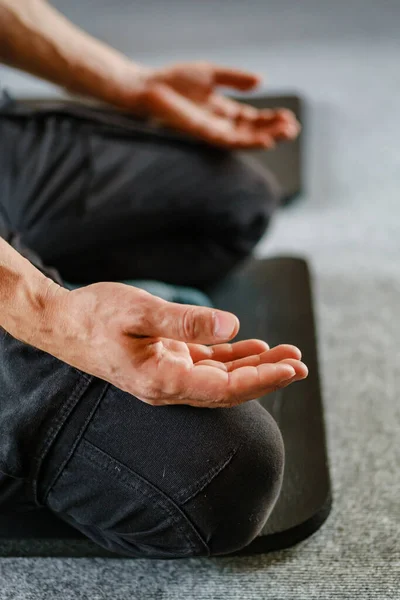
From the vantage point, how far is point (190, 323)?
2.06 feet

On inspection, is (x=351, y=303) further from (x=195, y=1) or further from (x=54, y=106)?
(x=195, y=1)

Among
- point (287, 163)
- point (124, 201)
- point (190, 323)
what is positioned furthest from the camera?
point (287, 163)

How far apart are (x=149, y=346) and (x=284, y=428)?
34 cm

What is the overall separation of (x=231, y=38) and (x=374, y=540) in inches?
66.9

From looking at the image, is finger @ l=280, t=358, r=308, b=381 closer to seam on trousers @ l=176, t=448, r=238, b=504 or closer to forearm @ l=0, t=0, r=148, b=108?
seam on trousers @ l=176, t=448, r=238, b=504

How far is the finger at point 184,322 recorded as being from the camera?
2.06 ft

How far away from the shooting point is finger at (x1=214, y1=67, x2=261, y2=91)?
49.3 inches

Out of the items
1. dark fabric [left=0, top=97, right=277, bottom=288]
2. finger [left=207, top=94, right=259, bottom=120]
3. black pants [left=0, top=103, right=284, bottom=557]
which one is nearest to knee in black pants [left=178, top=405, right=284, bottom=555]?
black pants [left=0, top=103, right=284, bottom=557]

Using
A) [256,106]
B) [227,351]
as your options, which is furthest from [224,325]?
[256,106]

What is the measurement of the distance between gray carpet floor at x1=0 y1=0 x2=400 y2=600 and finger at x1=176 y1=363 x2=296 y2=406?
267 mm

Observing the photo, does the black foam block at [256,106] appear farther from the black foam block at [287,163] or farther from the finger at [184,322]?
the finger at [184,322]

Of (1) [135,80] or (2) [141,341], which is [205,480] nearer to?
(2) [141,341]

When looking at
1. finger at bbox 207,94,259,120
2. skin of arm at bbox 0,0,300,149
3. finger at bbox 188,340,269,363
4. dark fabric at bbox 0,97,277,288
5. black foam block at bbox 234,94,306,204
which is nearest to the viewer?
finger at bbox 188,340,269,363

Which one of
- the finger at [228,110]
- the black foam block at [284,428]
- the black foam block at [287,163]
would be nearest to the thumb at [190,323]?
the black foam block at [284,428]
